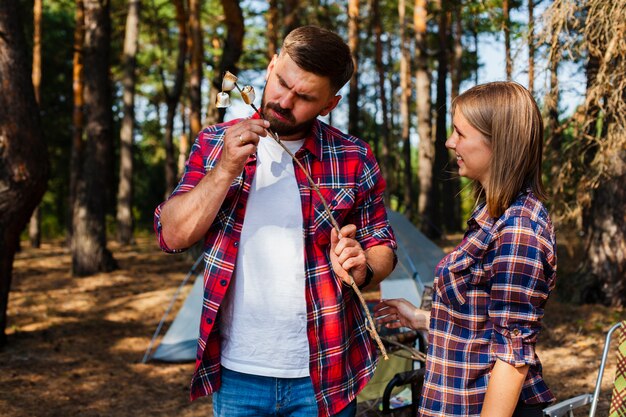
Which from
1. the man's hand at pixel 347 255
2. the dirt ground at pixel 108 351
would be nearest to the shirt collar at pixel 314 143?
the man's hand at pixel 347 255

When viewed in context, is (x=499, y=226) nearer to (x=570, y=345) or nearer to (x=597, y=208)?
(x=570, y=345)

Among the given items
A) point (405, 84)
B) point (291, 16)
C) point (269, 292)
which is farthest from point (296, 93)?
point (405, 84)

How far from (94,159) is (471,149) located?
1023cm

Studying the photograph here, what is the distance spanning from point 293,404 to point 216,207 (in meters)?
0.61

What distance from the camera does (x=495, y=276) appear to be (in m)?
1.73

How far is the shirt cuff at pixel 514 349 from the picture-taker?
1706mm

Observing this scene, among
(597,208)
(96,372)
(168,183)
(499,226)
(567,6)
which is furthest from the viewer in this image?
(168,183)

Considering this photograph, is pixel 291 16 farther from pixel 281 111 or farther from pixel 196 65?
pixel 281 111

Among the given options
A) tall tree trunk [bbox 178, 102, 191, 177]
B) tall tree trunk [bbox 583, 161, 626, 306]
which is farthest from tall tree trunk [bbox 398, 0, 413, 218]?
tall tree trunk [bbox 583, 161, 626, 306]

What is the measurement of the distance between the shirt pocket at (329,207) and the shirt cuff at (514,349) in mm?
561

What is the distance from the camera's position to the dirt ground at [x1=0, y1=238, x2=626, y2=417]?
5492 mm

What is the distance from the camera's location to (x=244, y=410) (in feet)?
6.44

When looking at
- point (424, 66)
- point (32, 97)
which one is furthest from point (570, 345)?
point (424, 66)

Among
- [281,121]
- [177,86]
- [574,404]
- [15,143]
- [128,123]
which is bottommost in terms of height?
[574,404]
